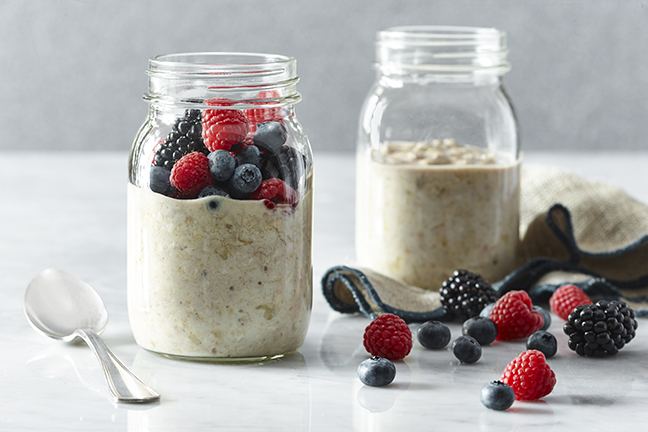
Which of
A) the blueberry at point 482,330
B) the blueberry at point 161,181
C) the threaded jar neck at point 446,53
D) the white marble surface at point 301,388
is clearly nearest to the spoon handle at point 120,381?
the white marble surface at point 301,388

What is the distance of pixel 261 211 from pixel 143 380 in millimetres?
249

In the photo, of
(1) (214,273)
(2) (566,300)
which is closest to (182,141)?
(1) (214,273)

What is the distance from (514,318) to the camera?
3.67 ft

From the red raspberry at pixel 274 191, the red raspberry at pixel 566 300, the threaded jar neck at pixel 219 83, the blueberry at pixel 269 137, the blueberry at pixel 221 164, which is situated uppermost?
the threaded jar neck at pixel 219 83

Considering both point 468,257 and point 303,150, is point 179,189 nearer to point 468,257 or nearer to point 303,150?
point 303,150

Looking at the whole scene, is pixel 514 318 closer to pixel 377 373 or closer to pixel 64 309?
pixel 377 373

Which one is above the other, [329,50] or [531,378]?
[329,50]

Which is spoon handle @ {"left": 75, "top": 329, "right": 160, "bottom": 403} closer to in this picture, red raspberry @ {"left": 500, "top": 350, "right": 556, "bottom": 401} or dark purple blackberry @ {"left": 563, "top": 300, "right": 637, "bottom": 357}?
red raspberry @ {"left": 500, "top": 350, "right": 556, "bottom": 401}

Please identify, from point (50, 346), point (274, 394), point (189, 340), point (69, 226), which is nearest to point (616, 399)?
point (274, 394)

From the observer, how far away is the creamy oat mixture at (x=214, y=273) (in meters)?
0.96

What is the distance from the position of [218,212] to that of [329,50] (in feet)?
7.17

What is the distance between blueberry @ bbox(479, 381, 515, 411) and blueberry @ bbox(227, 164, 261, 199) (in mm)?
361

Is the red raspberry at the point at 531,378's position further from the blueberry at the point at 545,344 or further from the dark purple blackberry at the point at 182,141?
the dark purple blackberry at the point at 182,141

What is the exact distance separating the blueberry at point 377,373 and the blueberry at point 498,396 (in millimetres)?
118
